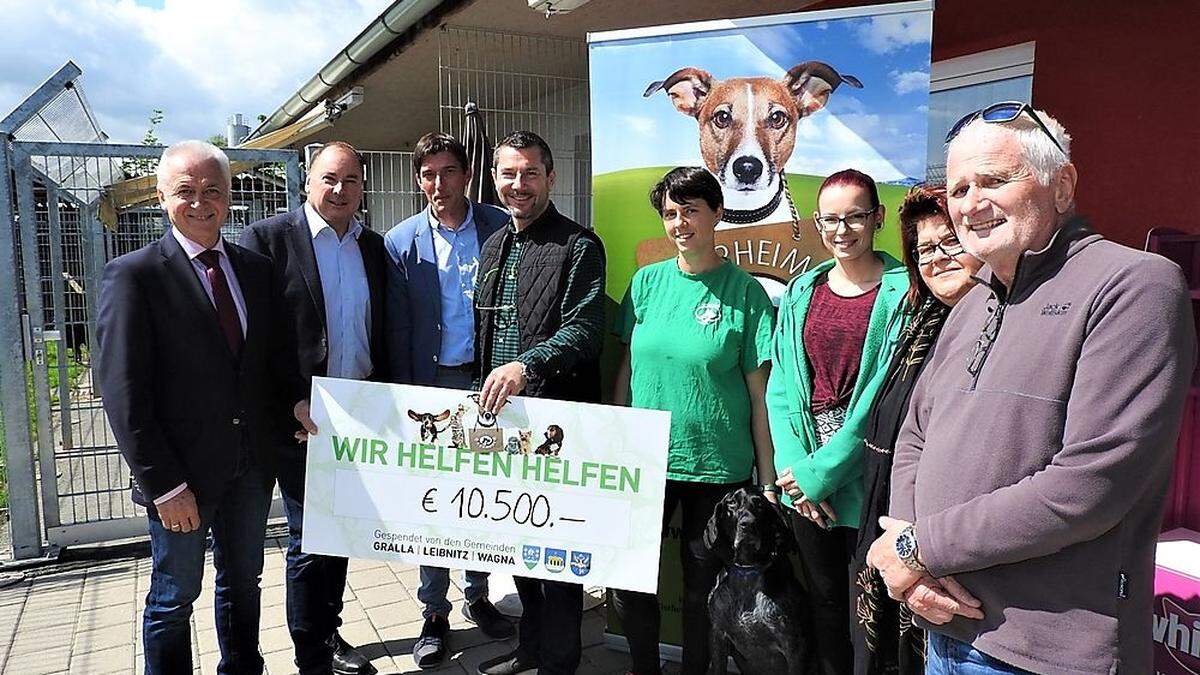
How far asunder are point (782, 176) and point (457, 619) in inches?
102

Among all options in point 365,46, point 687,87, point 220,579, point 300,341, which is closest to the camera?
point 220,579

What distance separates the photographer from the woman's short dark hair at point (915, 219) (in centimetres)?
209

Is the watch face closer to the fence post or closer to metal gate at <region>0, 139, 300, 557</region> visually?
metal gate at <region>0, 139, 300, 557</region>

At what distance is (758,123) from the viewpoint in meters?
3.04

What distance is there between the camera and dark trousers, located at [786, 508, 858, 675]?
249 centimetres

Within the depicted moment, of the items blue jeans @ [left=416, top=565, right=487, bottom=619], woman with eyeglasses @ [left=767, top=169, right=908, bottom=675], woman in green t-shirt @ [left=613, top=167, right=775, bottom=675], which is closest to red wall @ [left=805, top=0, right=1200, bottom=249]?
woman with eyeglasses @ [left=767, top=169, right=908, bottom=675]

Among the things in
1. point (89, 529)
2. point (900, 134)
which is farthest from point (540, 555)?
point (89, 529)

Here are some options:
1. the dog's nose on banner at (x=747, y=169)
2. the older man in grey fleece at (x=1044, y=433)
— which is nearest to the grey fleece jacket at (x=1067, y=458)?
the older man in grey fleece at (x=1044, y=433)

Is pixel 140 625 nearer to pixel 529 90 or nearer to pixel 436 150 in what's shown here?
pixel 436 150

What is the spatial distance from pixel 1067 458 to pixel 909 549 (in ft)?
1.19

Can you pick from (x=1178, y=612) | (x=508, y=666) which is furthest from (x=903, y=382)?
(x=508, y=666)

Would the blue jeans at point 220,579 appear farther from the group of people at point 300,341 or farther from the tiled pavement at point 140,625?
the tiled pavement at point 140,625

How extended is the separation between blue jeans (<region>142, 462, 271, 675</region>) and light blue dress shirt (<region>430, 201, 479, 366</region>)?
0.87m

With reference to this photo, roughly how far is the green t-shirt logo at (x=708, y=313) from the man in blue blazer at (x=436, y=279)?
971 millimetres
